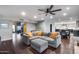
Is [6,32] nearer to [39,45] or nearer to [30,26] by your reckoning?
[30,26]

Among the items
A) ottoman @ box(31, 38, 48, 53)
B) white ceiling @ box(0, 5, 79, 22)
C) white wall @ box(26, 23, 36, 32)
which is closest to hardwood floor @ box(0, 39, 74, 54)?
ottoman @ box(31, 38, 48, 53)

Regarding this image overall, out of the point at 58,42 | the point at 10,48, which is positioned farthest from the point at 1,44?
the point at 58,42

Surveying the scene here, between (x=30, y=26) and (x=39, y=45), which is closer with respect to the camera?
(x=39, y=45)

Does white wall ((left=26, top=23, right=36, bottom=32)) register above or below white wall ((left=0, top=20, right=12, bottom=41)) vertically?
above

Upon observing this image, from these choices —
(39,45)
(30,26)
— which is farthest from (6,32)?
(39,45)

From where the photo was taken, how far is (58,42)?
1.64 m

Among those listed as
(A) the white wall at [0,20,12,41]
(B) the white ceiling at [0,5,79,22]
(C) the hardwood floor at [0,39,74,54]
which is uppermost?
(B) the white ceiling at [0,5,79,22]

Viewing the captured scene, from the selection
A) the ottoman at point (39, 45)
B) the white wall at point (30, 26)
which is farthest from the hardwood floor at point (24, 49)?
the white wall at point (30, 26)

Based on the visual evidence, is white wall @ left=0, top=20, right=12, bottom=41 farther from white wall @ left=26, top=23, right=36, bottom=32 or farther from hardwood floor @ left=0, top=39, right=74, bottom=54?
white wall @ left=26, top=23, right=36, bottom=32

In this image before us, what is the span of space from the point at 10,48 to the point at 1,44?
222 millimetres

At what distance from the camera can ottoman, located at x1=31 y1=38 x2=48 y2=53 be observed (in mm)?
1521

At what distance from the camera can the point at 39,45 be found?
1512 mm
